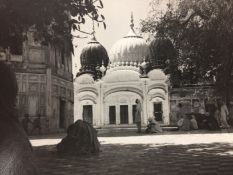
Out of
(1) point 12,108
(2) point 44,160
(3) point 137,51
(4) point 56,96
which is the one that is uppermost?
(3) point 137,51

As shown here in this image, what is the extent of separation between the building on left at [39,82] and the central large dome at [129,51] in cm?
1427

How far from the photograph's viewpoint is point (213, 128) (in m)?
16.9

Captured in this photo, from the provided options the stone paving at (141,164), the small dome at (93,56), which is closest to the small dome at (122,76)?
the small dome at (93,56)

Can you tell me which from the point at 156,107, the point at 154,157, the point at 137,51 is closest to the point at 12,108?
the point at 154,157

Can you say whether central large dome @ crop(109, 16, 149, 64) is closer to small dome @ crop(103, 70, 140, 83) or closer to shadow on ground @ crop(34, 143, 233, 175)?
small dome @ crop(103, 70, 140, 83)

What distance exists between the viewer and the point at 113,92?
105 feet

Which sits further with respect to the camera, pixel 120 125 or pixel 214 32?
pixel 120 125

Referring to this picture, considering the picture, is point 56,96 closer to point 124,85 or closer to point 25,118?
point 25,118

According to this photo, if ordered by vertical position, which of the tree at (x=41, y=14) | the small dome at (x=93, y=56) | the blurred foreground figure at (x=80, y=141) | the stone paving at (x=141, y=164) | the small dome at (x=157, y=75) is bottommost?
the stone paving at (x=141, y=164)

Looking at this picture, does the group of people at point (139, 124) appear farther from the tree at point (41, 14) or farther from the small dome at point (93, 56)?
the small dome at point (93, 56)

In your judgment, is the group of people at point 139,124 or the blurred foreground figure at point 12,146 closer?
the blurred foreground figure at point 12,146

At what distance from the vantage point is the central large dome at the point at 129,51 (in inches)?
1393

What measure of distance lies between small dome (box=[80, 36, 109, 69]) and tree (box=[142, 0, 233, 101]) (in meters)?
21.6

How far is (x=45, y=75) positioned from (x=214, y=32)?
11.8 metres
